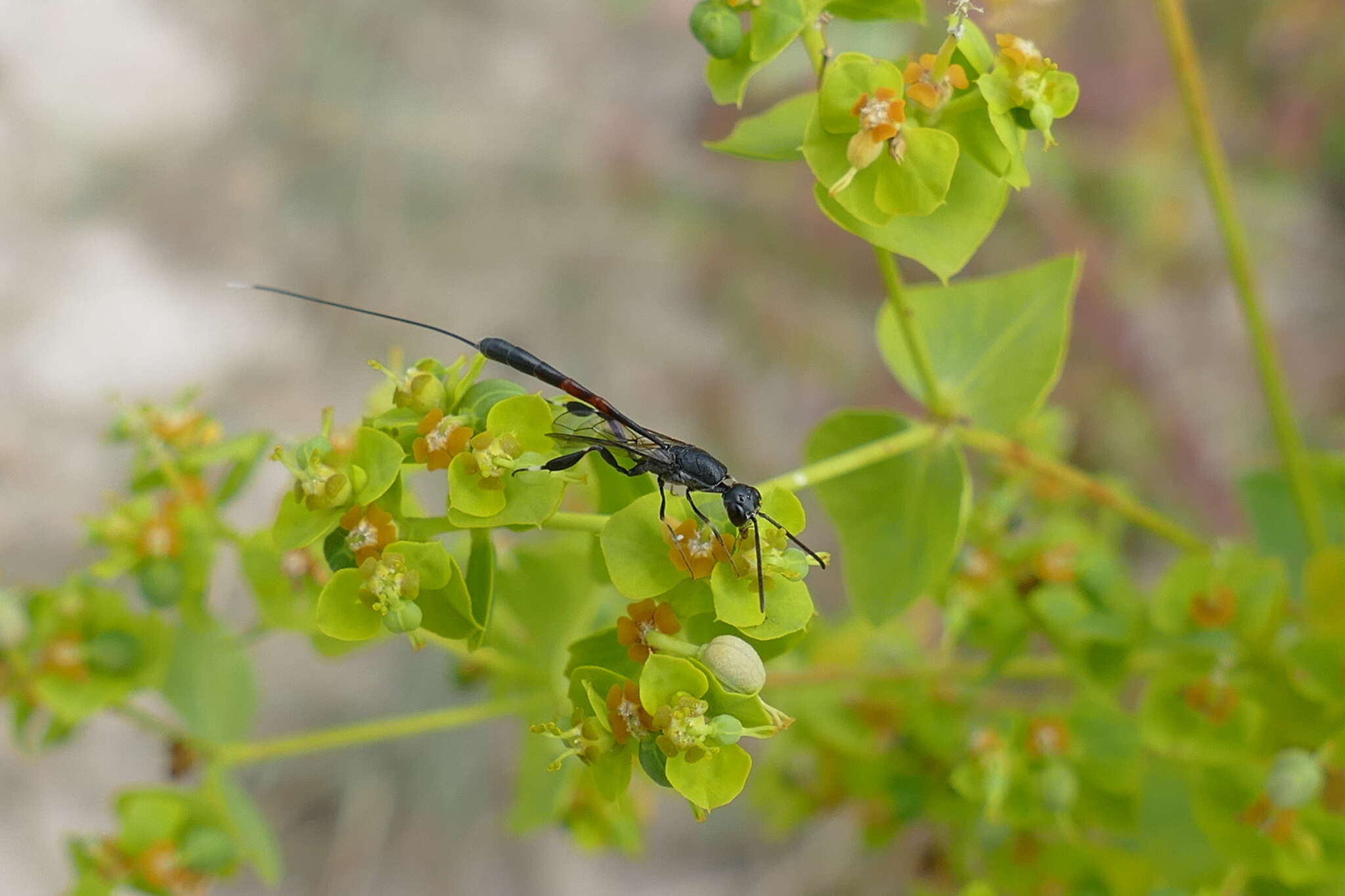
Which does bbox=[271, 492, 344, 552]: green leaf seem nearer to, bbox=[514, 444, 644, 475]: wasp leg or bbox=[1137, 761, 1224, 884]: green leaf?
bbox=[514, 444, 644, 475]: wasp leg

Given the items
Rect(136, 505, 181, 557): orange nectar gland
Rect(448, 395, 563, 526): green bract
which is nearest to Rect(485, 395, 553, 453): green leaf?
Rect(448, 395, 563, 526): green bract

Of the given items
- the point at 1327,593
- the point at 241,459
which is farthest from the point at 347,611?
the point at 1327,593

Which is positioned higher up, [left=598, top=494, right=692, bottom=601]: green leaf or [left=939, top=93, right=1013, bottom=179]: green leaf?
[left=939, top=93, right=1013, bottom=179]: green leaf

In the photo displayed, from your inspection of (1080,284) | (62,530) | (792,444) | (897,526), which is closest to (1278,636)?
(897,526)

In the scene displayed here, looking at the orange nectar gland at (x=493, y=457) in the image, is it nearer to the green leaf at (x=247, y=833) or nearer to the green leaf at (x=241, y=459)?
the green leaf at (x=241, y=459)

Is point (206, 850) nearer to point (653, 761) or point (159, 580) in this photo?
point (159, 580)

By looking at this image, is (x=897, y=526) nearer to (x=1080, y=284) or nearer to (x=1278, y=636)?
(x=1278, y=636)

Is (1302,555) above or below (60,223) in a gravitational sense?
below
